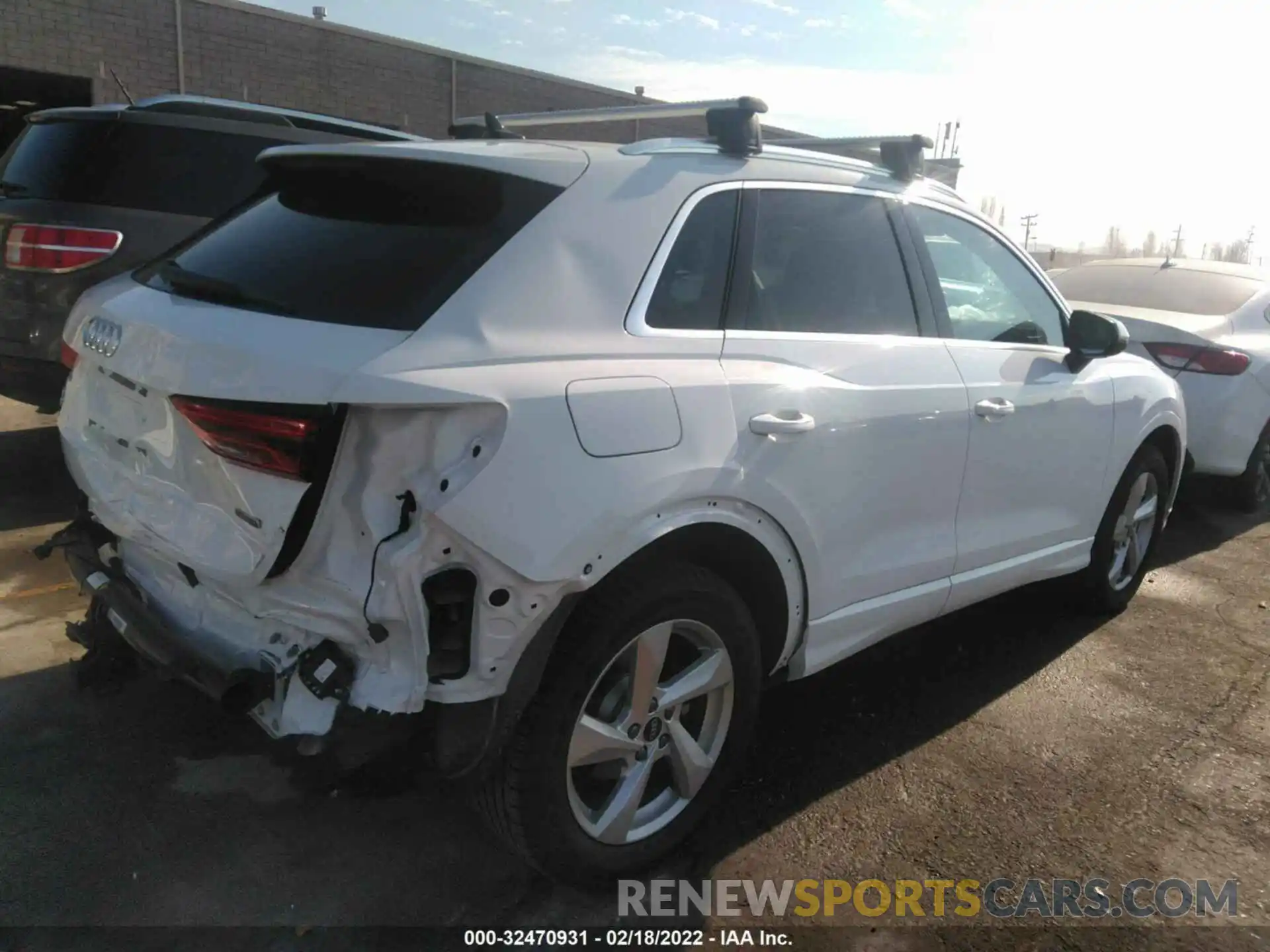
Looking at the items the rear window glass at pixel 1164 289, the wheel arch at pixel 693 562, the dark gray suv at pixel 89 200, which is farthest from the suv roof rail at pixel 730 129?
the rear window glass at pixel 1164 289

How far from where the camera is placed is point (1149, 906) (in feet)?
8.87

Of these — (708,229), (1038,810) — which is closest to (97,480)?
(708,229)

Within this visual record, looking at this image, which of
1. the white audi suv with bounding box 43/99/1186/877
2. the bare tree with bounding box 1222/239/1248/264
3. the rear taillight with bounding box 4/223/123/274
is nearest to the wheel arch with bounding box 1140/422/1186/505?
the white audi suv with bounding box 43/99/1186/877

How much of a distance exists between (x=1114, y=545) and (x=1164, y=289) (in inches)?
118

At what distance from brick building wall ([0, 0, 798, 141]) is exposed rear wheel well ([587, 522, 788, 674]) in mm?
9551

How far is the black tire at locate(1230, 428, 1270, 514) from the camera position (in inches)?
252

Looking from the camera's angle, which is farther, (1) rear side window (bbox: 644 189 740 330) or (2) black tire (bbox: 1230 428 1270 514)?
(2) black tire (bbox: 1230 428 1270 514)

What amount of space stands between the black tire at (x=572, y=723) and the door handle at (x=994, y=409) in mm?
1258

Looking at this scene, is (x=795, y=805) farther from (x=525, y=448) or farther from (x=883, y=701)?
(x=525, y=448)

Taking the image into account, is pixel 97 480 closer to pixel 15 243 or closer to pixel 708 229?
pixel 708 229

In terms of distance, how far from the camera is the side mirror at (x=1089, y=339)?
392 centimetres

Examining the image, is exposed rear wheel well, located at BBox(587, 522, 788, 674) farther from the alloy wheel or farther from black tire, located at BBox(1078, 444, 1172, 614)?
black tire, located at BBox(1078, 444, 1172, 614)

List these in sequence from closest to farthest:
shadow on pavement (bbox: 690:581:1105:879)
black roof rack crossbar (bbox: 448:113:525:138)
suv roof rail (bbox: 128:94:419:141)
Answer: shadow on pavement (bbox: 690:581:1105:879), black roof rack crossbar (bbox: 448:113:525:138), suv roof rail (bbox: 128:94:419:141)

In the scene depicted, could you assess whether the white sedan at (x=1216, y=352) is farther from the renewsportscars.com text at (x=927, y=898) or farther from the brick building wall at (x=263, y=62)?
the brick building wall at (x=263, y=62)
